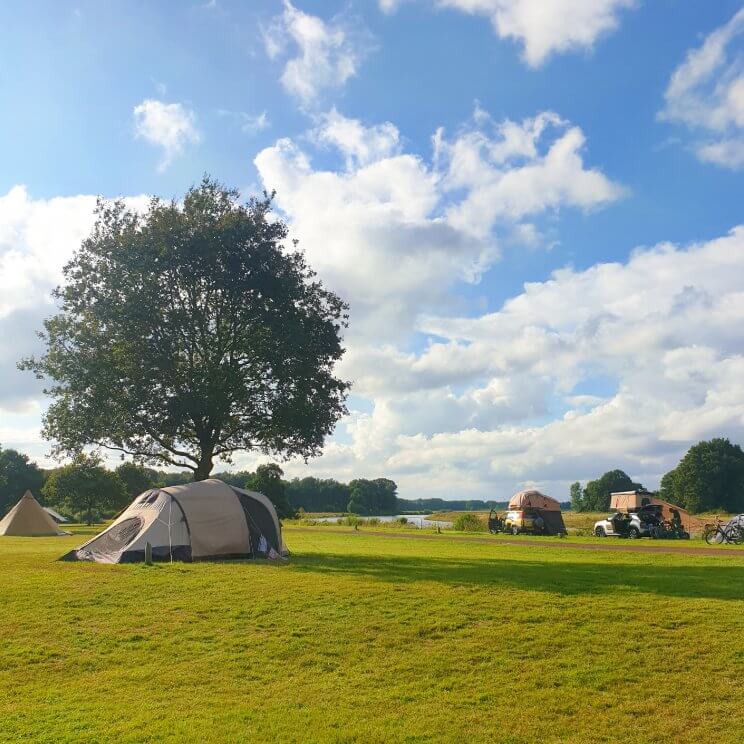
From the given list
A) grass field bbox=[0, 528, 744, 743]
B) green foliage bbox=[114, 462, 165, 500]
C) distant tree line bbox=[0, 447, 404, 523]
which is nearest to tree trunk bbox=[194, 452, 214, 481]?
grass field bbox=[0, 528, 744, 743]

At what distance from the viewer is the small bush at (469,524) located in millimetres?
53969

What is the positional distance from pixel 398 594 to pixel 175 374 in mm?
15129

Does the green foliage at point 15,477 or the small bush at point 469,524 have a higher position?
the green foliage at point 15,477

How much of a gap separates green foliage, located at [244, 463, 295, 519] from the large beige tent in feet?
106

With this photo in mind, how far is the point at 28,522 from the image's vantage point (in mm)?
48062

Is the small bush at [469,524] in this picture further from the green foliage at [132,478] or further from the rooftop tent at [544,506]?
the green foliage at [132,478]

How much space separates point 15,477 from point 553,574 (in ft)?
326

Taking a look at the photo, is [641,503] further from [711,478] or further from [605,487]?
[605,487]

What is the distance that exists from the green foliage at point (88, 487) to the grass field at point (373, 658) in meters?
57.2

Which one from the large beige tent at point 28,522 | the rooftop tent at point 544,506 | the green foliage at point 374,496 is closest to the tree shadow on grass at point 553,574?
the rooftop tent at point 544,506

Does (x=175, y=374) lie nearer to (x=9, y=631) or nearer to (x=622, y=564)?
Result: (x=9, y=631)

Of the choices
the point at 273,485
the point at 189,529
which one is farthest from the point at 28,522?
the point at 273,485

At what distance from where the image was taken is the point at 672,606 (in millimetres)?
14117

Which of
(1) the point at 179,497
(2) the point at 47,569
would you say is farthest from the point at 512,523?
(2) the point at 47,569
